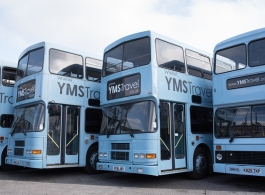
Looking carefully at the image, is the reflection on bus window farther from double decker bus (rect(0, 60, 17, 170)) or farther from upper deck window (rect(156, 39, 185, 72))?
double decker bus (rect(0, 60, 17, 170))

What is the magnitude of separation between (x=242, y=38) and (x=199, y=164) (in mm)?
4293

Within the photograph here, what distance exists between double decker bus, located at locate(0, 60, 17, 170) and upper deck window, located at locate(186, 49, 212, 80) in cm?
746

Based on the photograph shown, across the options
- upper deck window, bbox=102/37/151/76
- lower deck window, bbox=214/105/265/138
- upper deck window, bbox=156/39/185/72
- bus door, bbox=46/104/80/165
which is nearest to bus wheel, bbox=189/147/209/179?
lower deck window, bbox=214/105/265/138

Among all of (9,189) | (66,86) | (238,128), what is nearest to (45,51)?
(66,86)

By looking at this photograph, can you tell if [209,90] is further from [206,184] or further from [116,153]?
[116,153]

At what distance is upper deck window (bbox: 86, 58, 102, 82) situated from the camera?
1231 centimetres

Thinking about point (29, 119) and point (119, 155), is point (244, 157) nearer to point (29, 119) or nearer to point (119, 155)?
point (119, 155)

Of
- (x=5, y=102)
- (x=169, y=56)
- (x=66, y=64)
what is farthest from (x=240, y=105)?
(x=5, y=102)

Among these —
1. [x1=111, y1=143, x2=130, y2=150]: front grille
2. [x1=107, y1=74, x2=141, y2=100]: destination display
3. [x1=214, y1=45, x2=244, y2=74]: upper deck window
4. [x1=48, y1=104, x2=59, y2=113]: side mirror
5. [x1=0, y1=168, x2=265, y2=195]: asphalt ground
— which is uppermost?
[x1=214, y1=45, x2=244, y2=74]: upper deck window

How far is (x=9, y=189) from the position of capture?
8.95m

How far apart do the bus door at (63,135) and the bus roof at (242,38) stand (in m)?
5.61

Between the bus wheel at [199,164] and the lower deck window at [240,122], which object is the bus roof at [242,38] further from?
the bus wheel at [199,164]

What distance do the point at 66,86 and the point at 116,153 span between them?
3.30m

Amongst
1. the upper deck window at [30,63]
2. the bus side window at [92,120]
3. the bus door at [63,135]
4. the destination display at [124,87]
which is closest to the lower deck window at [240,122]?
the destination display at [124,87]
